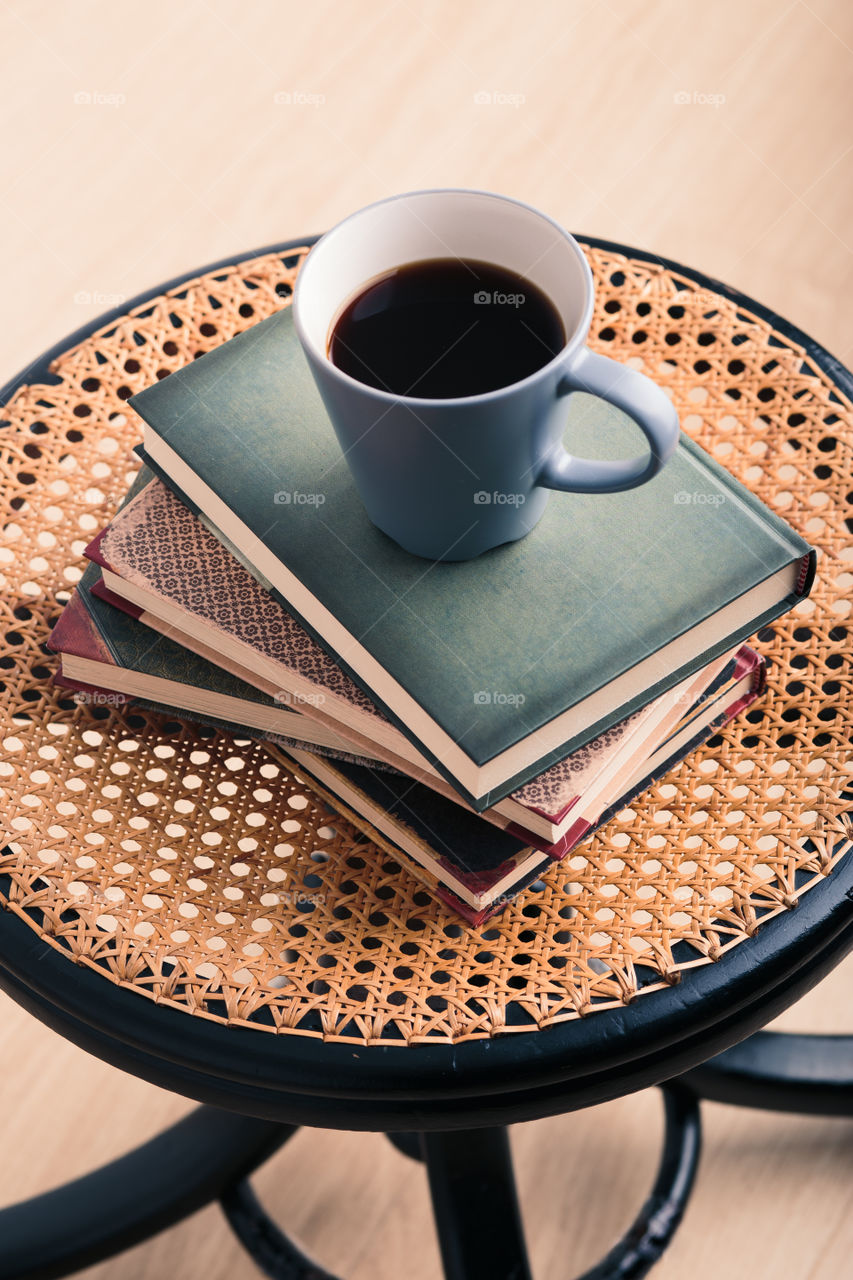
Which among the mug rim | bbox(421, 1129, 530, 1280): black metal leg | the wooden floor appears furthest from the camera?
the wooden floor

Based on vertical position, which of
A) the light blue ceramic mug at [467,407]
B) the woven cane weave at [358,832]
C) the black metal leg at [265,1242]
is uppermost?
the light blue ceramic mug at [467,407]

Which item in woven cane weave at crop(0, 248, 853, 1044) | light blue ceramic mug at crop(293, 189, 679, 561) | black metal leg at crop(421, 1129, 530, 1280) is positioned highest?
light blue ceramic mug at crop(293, 189, 679, 561)

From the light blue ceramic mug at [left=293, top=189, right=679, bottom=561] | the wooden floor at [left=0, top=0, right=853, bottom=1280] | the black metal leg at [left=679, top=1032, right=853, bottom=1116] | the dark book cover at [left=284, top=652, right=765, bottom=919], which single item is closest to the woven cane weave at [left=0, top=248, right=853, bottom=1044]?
the dark book cover at [left=284, top=652, right=765, bottom=919]

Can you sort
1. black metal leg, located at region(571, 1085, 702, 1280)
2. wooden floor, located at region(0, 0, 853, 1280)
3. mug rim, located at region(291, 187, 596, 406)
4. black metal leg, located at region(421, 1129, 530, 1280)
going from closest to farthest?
mug rim, located at region(291, 187, 596, 406) → black metal leg, located at region(421, 1129, 530, 1280) → black metal leg, located at region(571, 1085, 702, 1280) → wooden floor, located at region(0, 0, 853, 1280)

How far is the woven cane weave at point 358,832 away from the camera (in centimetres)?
48

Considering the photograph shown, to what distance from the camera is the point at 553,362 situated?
0.42 metres

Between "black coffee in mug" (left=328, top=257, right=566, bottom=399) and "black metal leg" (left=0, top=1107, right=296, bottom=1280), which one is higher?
"black coffee in mug" (left=328, top=257, right=566, bottom=399)

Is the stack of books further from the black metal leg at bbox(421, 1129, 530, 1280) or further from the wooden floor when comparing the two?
the wooden floor

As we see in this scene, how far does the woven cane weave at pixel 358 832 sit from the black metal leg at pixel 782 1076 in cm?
32

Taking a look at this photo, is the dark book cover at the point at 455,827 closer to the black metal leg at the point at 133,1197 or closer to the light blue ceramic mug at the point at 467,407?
the light blue ceramic mug at the point at 467,407

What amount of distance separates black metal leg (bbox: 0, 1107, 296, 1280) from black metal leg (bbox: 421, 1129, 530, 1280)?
0.15m

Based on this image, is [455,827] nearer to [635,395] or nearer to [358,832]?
Answer: [358,832]

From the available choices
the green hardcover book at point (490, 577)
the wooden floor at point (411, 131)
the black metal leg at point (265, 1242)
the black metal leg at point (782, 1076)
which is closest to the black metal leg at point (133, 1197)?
the black metal leg at point (265, 1242)

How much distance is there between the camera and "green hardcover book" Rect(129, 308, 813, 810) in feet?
1.51
